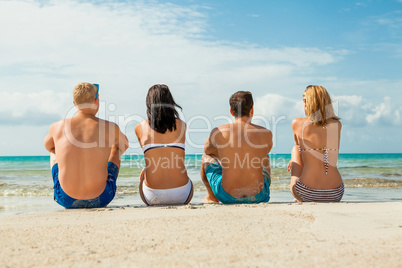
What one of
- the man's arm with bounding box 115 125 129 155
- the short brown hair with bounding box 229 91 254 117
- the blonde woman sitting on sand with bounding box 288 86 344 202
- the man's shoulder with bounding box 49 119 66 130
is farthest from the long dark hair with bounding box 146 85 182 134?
the blonde woman sitting on sand with bounding box 288 86 344 202

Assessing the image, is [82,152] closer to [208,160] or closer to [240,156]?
[208,160]

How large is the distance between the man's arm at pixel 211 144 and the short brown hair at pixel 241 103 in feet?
1.14

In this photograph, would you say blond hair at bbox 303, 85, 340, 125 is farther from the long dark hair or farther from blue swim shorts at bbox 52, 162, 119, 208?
blue swim shorts at bbox 52, 162, 119, 208

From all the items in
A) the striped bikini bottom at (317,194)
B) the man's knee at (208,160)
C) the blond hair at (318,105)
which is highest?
the blond hair at (318,105)

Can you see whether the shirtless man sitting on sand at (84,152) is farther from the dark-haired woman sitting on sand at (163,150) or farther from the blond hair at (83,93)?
the dark-haired woman sitting on sand at (163,150)

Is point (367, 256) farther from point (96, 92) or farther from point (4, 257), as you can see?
point (96, 92)

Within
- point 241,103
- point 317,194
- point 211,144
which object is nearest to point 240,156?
point 211,144

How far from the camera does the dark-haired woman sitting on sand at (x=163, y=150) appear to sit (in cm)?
482

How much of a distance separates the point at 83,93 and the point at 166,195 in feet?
5.03

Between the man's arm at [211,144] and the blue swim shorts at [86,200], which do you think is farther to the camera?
the man's arm at [211,144]

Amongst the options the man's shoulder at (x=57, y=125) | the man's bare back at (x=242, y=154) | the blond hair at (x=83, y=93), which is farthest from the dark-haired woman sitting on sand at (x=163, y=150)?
the man's shoulder at (x=57, y=125)

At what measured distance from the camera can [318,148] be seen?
5062 millimetres

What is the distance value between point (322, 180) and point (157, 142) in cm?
212

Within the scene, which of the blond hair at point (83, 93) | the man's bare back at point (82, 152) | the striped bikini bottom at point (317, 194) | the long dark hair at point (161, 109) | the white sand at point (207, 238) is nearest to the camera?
the white sand at point (207, 238)
